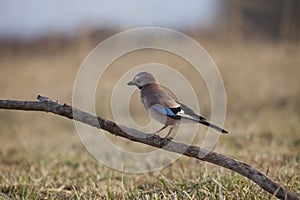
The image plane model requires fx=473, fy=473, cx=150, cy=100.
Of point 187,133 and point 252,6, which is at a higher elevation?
point 252,6

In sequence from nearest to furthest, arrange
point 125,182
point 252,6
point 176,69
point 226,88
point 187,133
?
1. point 125,182
2. point 187,133
3. point 226,88
4. point 176,69
5. point 252,6

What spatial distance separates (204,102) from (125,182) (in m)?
4.75

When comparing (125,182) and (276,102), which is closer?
(125,182)

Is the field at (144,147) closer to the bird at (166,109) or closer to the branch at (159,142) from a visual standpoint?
the branch at (159,142)

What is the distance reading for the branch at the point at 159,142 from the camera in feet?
8.92

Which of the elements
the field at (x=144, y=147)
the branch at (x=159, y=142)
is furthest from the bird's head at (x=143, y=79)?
the field at (x=144, y=147)

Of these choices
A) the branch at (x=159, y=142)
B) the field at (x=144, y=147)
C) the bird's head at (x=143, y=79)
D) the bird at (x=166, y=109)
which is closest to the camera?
the branch at (x=159, y=142)

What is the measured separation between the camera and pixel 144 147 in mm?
5898

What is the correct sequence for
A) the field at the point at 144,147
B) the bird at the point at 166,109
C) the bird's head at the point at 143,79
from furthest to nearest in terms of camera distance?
the field at the point at 144,147 < the bird's head at the point at 143,79 < the bird at the point at 166,109

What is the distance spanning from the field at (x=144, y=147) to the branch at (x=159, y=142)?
19 cm

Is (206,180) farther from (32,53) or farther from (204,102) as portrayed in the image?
(32,53)

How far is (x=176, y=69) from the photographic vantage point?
10.1 m

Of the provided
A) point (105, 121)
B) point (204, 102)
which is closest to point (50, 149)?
point (105, 121)

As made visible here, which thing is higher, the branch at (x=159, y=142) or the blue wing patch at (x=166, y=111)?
the blue wing patch at (x=166, y=111)
